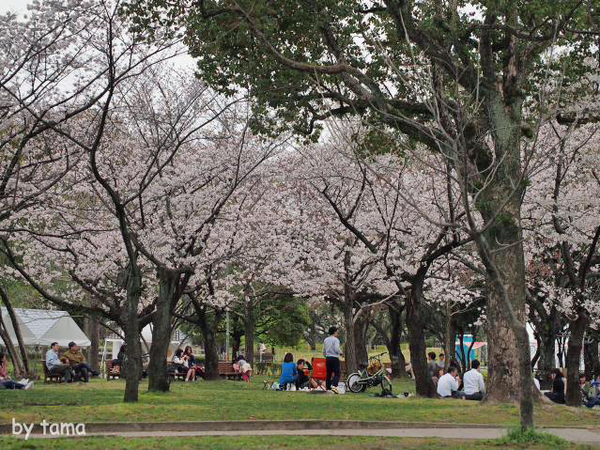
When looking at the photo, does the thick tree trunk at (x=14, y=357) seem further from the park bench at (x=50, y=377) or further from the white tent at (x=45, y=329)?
the white tent at (x=45, y=329)

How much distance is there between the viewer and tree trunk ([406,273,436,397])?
19.9 meters

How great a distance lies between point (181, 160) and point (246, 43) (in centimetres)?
941

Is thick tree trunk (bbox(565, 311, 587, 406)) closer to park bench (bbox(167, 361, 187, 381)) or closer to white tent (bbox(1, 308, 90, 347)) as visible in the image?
park bench (bbox(167, 361, 187, 381))

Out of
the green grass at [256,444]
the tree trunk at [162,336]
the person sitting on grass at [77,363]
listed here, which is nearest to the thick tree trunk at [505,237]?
the green grass at [256,444]

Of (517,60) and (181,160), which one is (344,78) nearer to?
(517,60)

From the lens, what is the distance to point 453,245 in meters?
18.7

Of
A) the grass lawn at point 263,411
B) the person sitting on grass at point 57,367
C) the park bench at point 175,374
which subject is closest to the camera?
the grass lawn at point 263,411

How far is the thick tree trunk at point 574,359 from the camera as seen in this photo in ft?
64.4

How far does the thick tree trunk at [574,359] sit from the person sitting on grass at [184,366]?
51.2 ft

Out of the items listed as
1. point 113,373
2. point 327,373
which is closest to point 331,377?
point 327,373

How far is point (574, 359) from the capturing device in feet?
64.8

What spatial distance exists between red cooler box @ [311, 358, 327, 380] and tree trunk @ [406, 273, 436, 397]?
120 inches

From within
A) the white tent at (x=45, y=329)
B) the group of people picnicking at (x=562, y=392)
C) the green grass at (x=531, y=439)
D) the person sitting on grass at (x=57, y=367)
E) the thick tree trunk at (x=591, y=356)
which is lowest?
the green grass at (x=531, y=439)

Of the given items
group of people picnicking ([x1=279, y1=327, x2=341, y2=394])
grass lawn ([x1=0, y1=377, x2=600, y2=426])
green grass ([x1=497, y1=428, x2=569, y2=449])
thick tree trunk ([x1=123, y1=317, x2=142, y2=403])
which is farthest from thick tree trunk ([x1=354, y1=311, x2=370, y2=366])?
green grass ([x1=497, y1=428, x2=569, y2=449])
